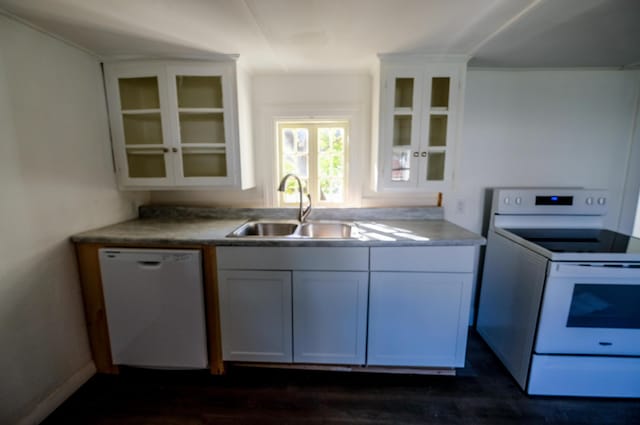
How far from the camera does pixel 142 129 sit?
1.96 meters

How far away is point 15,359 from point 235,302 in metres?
1.08

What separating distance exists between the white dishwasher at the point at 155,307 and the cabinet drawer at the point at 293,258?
199 mm

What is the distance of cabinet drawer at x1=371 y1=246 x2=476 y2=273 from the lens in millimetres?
1569

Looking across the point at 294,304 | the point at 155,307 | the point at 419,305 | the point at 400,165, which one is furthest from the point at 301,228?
the point at 155,307

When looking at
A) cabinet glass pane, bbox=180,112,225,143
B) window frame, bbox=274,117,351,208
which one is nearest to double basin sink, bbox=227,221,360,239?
window frame, bbox=274,117,351,208

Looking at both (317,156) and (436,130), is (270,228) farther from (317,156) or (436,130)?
(436,130)

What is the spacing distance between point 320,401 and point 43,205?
191 cm

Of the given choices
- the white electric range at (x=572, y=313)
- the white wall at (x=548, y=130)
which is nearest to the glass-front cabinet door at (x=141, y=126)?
the white wall at (x=548, y=130)

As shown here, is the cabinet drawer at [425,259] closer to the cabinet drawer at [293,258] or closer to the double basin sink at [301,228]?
the cabinet drawer at [293,258]

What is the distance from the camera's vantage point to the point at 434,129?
1893 millimetres

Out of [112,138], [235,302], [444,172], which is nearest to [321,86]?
[444,172]

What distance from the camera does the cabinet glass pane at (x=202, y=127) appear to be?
193 cm

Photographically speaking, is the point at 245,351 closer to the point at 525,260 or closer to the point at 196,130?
the point at 196,130

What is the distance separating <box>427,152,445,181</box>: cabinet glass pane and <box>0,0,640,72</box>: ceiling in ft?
2.16
